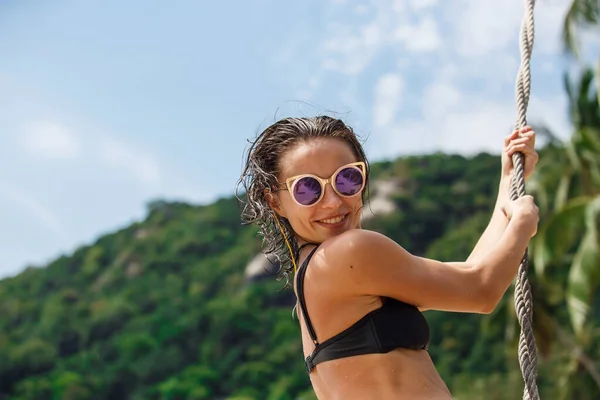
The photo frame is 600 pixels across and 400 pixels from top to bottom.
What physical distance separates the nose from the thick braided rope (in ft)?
1.39

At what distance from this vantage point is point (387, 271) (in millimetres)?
1985

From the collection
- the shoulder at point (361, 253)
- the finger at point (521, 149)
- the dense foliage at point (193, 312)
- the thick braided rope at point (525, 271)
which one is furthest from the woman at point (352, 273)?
the dense foliage at point (193, 312)

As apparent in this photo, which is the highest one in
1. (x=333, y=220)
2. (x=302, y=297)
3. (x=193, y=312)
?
(x=333, y=220)

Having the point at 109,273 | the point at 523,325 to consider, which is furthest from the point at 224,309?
the point at 523,325

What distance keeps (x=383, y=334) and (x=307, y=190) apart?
13.5 inches

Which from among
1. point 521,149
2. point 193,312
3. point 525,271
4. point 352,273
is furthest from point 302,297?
point 193,312

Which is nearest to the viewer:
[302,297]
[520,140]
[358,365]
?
[358,365]

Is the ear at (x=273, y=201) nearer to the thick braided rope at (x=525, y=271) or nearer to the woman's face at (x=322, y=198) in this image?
the woman's face at (x=322, y=198)

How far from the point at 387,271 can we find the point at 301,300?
0.20 m

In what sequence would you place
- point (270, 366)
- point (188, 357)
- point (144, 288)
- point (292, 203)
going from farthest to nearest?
1. point (144, 288)
2. point (188, 357)
3. point (270, 366)
4. point (292, 203)

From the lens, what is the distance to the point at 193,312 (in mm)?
50906

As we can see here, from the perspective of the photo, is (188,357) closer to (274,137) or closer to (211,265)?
(211,265)

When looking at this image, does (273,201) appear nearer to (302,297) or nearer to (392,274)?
(302,297)

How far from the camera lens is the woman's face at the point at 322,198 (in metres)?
2.11
